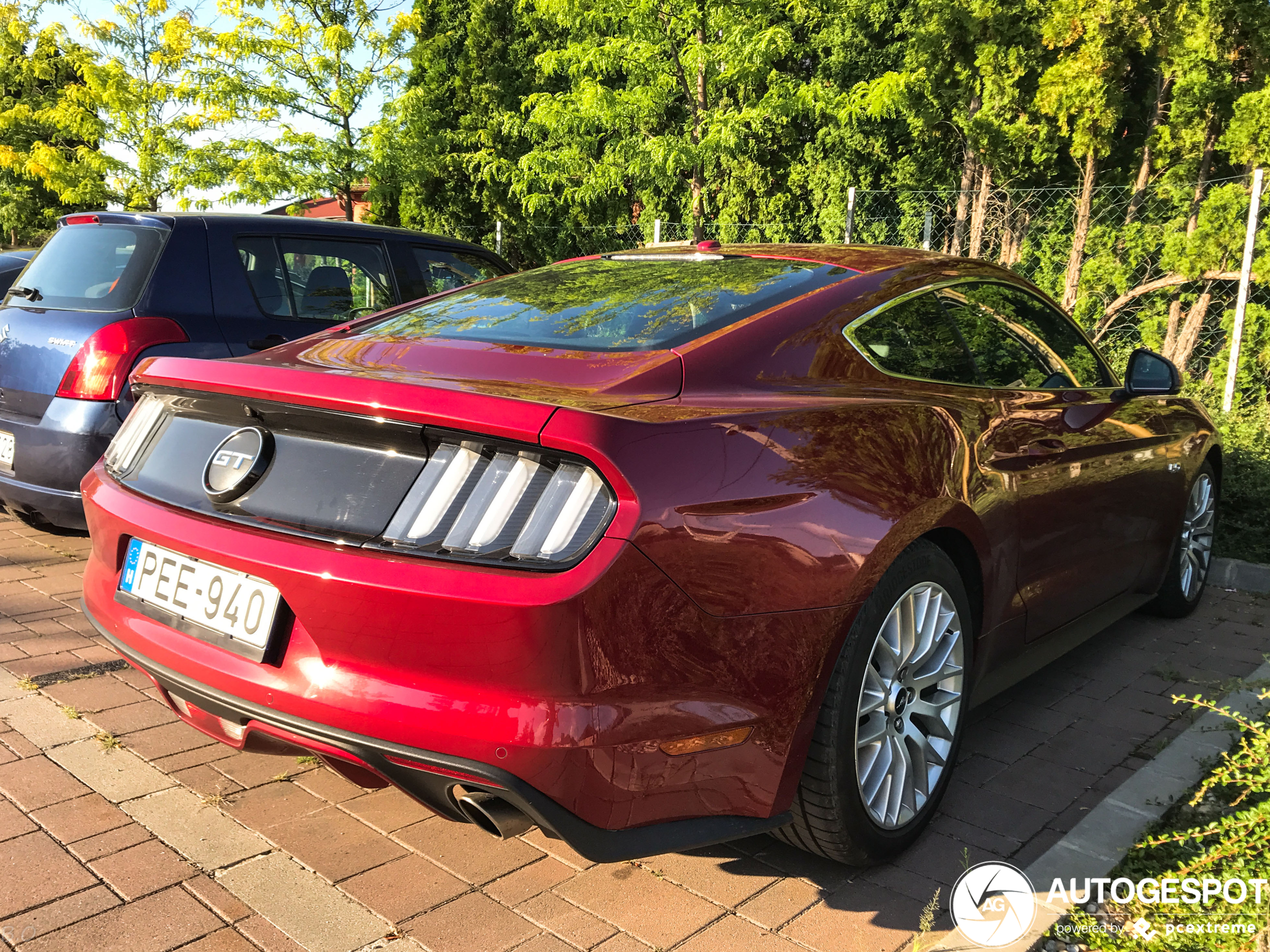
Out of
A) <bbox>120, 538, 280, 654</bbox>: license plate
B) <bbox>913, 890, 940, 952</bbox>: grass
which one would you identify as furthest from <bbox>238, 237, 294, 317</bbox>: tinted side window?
<bbox>913, 890, 940, 952</bbox>: grass

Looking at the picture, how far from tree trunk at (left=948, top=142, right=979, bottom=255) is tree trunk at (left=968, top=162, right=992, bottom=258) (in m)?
0.19

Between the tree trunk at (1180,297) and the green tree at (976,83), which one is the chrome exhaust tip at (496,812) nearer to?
the tree trunk at (1180,297)

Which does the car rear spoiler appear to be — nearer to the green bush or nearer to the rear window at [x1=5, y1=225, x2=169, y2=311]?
the rear window at [x1=5, y1=225, x2=169, y2=311]

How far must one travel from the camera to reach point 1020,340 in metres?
3.39

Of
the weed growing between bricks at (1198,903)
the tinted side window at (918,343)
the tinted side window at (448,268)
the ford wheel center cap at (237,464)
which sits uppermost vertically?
the tinted side window at (448,268)

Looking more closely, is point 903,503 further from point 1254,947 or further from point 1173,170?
point 1173,170

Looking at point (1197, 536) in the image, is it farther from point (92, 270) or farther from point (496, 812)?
point (92, 270)

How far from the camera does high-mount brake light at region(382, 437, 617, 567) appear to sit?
1861 millimetres

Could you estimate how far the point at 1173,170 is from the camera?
962cm

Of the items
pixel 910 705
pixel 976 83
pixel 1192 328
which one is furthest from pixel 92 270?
pixel 976 83

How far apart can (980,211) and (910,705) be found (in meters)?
9.34

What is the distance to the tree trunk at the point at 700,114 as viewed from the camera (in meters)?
10.5

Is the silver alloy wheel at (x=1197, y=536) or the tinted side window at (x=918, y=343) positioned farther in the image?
the silver alloy wheel at (x=1197, y=536)

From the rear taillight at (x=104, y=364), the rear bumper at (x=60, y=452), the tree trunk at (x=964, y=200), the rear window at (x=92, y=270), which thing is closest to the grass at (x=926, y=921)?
the rear bumper at (x=60, y=452)
